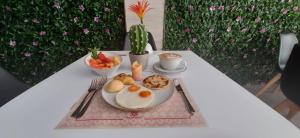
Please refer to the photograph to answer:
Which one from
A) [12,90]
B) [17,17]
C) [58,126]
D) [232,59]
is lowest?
[232,59]

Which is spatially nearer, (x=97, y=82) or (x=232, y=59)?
(x=97, y=82)

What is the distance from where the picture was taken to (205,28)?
207cm

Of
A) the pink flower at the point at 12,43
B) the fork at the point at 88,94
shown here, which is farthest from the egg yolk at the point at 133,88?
the pink flower at the point at 12,43

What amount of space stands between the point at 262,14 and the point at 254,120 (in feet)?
5.61

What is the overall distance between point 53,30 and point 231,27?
65.5 inches

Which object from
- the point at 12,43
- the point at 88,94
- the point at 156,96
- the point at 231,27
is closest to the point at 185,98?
the point at 156,96

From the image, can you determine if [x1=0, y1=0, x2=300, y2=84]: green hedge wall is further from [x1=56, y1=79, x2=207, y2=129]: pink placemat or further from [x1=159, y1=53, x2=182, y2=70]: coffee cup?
[x1=56, y1=79, x2=207, y2=129]: pink placemat

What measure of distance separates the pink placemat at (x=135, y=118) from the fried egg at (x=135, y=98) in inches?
A: 1.1

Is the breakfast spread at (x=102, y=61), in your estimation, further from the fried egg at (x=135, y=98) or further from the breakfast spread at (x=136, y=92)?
the fried egg at (x=135, y=98)

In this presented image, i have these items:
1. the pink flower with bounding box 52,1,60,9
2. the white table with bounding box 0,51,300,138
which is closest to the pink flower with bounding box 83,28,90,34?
the pink flower with bounding box 52,1,60,9

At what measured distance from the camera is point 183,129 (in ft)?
2.06

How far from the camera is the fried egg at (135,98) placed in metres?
0.70

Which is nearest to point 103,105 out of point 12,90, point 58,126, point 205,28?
point 58,126

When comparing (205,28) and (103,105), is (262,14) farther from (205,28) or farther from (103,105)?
(103,105)
